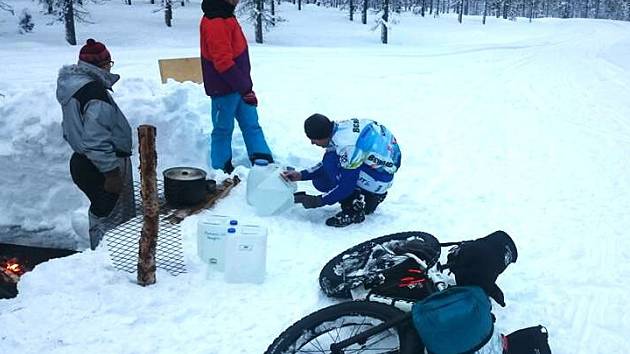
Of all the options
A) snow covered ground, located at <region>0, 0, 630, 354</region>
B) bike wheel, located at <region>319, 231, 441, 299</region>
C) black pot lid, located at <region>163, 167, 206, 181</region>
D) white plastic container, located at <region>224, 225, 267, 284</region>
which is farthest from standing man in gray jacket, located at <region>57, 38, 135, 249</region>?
bike wheel, located at <region>319, 231, 441, 299</region>

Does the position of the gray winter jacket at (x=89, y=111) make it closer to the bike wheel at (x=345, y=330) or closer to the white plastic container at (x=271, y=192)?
the white plastic container at (x=271, y=192)

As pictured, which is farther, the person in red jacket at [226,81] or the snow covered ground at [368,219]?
the person in red jacket at [226,81]

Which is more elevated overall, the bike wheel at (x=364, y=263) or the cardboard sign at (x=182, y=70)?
the cardboard sign at (x=182, y=70)

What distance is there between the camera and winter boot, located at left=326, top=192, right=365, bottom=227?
5.48m

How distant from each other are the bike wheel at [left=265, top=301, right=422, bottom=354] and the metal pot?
2.69 metres

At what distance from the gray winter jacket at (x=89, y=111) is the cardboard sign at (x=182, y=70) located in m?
5.41

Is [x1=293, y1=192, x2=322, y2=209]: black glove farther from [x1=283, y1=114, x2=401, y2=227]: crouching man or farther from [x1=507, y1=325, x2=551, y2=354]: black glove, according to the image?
[x1=507, y1=325, x2=551, y2=354]: black glove

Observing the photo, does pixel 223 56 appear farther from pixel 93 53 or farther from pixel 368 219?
pixel 368 219

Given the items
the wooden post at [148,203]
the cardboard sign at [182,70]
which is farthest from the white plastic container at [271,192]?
the cardboard sign at [182,70]

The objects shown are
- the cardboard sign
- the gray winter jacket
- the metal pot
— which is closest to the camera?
the gray winter jacket

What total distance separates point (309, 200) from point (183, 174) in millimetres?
1386

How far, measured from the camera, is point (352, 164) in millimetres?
5301

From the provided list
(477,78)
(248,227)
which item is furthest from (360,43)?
(248,227)

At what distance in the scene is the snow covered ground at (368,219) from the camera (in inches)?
147
